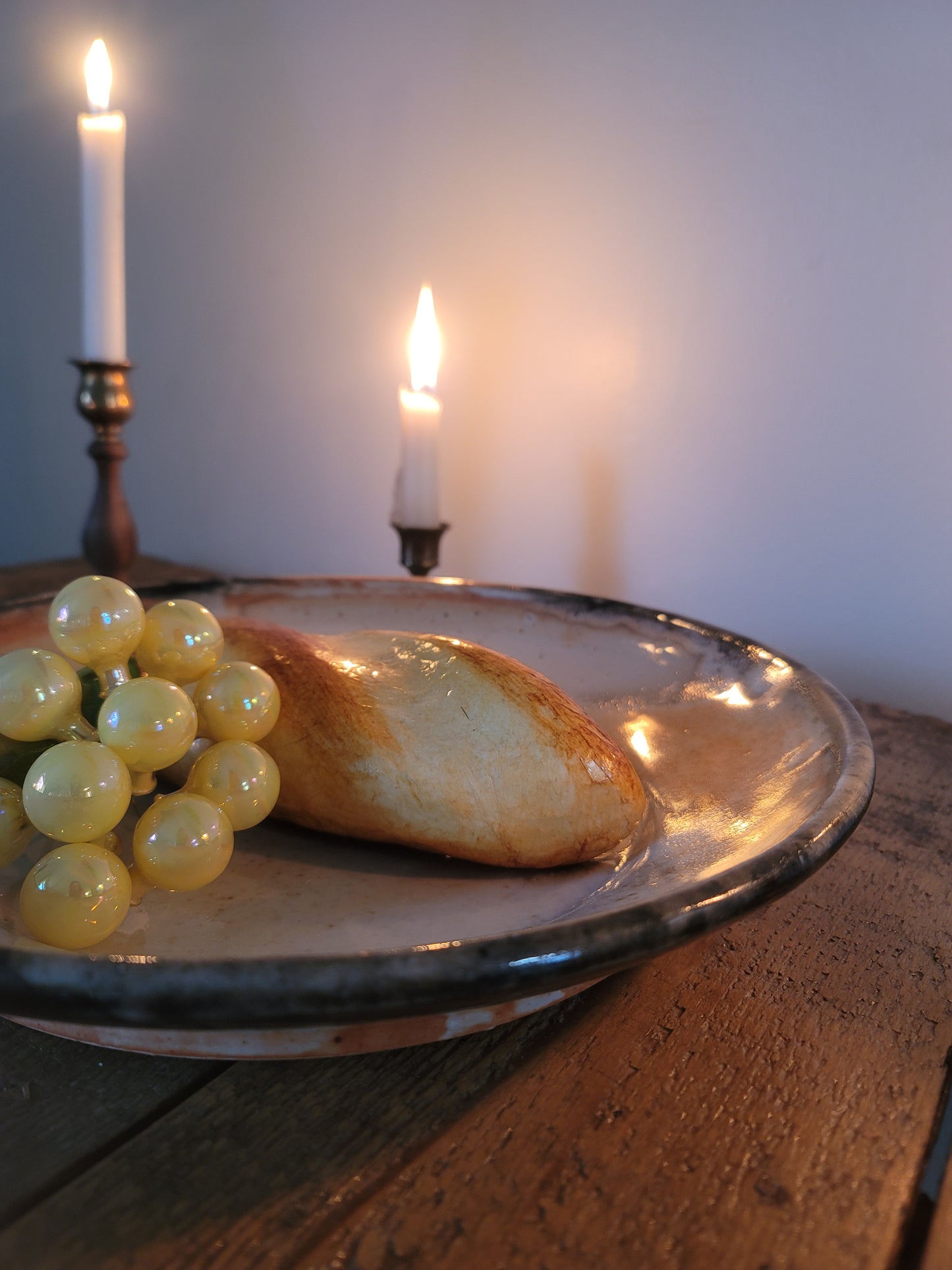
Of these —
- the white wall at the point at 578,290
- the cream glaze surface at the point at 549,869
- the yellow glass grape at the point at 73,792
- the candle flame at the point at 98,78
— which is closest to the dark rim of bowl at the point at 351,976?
the cream glaze surface at the point at 549,869

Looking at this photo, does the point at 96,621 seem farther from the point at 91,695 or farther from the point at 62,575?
the point at 62,575

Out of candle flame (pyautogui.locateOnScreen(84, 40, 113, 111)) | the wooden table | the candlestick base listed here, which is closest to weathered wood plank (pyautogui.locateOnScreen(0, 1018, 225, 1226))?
the wooden table

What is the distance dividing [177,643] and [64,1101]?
17cm

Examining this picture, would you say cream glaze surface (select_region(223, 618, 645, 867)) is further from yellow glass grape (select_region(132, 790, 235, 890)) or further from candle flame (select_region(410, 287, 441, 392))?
candle flame (select_region(410, 287, 441, 392))

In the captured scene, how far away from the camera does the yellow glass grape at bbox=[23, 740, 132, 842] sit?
0.31 meters

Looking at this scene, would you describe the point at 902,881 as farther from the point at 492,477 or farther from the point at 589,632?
the point at 492,477

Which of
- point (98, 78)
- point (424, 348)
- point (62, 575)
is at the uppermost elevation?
point (98, 78)

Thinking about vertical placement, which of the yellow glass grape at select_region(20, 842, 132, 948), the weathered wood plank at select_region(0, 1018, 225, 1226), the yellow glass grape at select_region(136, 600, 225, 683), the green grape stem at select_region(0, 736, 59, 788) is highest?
the yellow glass grape at select_region(136, 600, 225, 683)

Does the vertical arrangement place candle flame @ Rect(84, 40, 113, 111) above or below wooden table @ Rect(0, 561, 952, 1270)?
above

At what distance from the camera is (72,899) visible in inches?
11.6

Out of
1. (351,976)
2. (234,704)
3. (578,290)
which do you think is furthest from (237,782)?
(578,290)

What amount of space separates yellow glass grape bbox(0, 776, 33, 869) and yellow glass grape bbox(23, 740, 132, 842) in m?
0.02

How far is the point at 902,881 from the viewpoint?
0.45 m

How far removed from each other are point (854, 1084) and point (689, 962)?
0.08 meters
